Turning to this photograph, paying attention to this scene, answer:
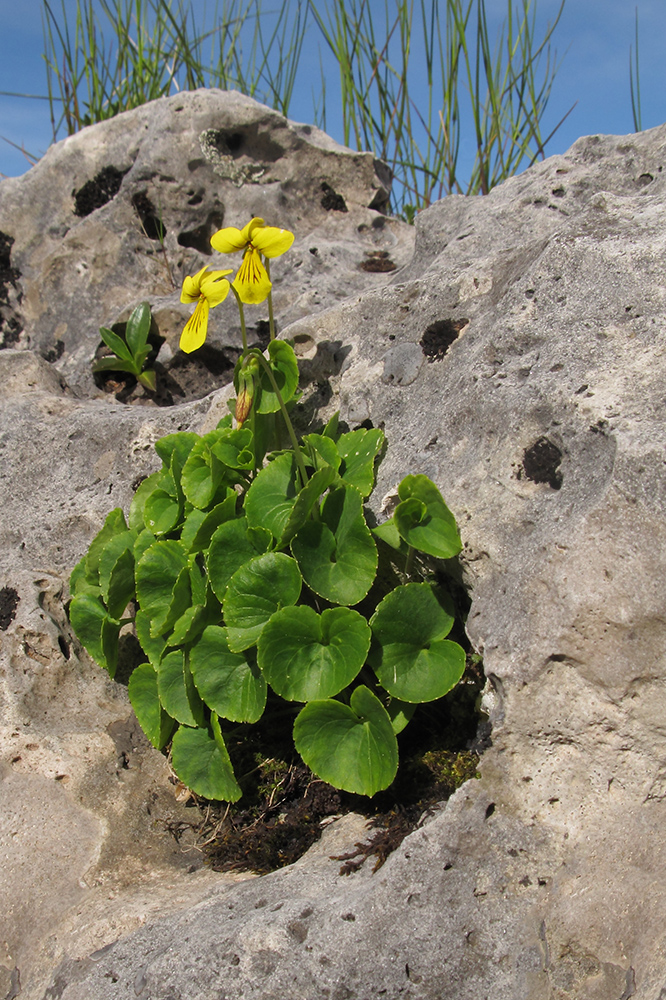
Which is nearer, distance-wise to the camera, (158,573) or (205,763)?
(205,763)

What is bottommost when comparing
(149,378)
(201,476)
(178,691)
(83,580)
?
(178,691)

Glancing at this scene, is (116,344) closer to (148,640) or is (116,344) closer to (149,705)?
(148,640)

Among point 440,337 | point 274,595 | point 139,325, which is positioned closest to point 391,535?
point 274,595

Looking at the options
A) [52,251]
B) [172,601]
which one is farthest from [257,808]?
[52,251]

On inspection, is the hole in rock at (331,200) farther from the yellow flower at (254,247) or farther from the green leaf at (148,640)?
the green leaf at (148,640)

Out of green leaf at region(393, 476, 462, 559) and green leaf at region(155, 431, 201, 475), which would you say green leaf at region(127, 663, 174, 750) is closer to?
green leaf at region(155, 431, 201, 475)

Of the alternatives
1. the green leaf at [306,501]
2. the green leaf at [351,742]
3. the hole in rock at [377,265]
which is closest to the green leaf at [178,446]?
the green leaf at [306,501]

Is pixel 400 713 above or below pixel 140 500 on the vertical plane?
below
